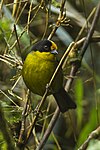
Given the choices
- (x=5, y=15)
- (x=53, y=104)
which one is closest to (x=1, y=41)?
(x=5, y=15)

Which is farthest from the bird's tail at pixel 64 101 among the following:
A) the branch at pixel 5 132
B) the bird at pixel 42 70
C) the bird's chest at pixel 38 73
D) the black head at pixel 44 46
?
the branch at pixel 5 132

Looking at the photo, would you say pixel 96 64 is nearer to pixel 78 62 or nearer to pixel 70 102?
pixel 70 102

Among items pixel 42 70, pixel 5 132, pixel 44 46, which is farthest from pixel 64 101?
pixel 5 132

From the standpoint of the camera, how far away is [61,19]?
2.14 meters

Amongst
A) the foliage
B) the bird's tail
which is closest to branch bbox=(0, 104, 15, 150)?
the foliage

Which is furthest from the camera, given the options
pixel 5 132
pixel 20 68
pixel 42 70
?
pixel 42 70

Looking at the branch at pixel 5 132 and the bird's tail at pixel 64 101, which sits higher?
the branch at pixel 5 132

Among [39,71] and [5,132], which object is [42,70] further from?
[5,132]

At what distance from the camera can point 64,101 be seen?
2771 millimetres

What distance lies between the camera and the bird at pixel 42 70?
2658 millimetres

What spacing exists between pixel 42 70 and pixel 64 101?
229 millimetres

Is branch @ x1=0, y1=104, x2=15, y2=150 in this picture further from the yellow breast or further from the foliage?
the yellow breast

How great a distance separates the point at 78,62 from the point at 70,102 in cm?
52

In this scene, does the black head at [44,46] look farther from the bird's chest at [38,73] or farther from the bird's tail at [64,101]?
the bird's tail at [64,101]
